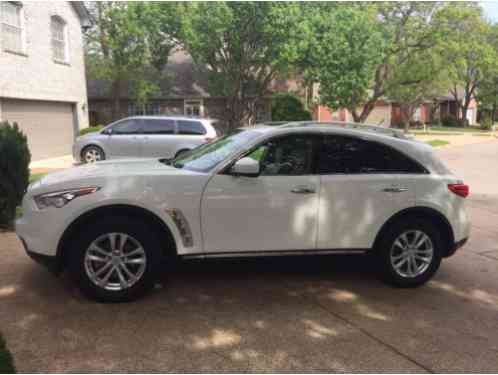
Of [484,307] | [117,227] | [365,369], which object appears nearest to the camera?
[365,369]

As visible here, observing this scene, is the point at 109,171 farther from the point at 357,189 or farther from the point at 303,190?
the point at 357,189

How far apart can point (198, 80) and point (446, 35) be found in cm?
1610

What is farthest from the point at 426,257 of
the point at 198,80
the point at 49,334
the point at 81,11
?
the point at 198,80

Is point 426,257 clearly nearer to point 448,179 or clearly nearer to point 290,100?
point 448,179

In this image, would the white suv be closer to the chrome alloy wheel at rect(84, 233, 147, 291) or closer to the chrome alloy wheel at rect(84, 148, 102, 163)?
the chrome alloy wheel at rect(84, 233, 147, 291)

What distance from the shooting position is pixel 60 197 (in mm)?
4301

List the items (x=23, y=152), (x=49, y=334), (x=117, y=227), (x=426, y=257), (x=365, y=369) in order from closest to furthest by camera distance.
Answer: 1. (x=365, y=369)
2. (x=49, y=334)
3. (x=117, y=227)
4. (x=426, y=257)
5. (x=23, y=152)

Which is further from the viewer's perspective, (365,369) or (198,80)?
(198,80)

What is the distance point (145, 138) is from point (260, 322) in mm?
11184

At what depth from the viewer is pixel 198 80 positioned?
33.5 meters

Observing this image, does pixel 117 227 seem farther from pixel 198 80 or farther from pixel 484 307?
pixel 198 80

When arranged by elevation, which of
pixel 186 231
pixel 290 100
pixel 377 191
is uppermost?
pixel 290 100

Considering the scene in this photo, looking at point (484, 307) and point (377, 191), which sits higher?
point (377, 191)

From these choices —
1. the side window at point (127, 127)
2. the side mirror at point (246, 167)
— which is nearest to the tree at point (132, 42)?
the side window at point (127, 127)
